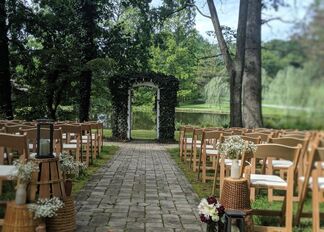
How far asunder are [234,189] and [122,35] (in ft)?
56.2

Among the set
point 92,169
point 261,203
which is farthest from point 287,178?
point 92,169

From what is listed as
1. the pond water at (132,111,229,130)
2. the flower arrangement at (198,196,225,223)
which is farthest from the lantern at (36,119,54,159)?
the pond water at (132,111,229,130)

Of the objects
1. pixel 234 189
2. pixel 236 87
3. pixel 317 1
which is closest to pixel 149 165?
pixel 236 87

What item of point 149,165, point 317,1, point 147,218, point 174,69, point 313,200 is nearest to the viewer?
point 317,1

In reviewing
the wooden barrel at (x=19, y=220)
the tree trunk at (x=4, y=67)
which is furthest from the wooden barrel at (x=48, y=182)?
the tree trunk at (x=4, y=67)

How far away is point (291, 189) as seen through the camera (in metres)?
3.44

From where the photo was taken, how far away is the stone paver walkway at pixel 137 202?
161 inches

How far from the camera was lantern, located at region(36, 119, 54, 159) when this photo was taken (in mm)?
3881

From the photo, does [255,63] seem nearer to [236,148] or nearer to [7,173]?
[236,148]

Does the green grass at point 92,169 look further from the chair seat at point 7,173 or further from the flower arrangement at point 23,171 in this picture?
the flower arrangement at point 23,171

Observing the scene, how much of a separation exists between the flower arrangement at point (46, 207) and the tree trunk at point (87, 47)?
556 inches

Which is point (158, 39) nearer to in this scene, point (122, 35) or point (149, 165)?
point (122, 35)

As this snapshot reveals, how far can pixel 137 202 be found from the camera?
5137 mm

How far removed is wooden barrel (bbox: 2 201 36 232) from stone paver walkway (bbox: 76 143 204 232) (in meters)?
0.60
